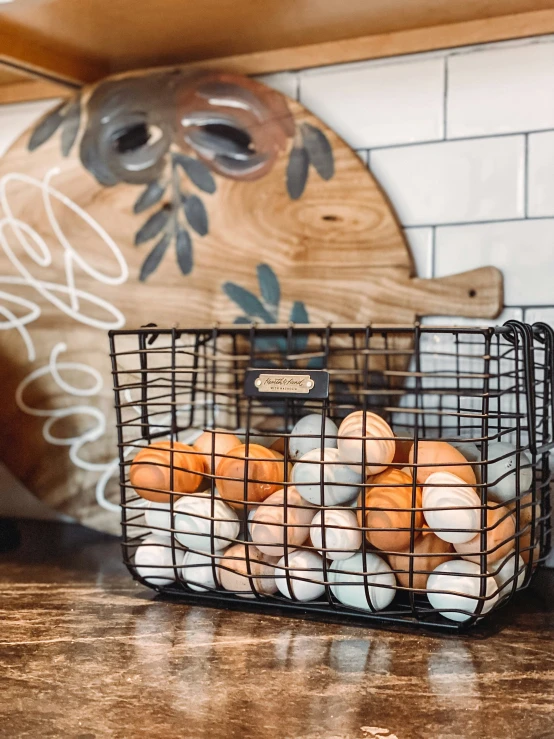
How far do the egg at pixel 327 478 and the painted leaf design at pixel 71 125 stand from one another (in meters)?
0.63

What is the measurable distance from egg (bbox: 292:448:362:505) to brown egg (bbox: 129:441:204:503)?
0.11 metres

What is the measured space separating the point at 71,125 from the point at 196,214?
0.77 ft

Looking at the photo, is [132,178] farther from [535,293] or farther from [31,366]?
[535,293]

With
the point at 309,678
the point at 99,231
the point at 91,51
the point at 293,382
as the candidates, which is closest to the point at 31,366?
the point at 99,231

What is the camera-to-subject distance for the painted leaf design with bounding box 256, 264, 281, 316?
977 millimetres

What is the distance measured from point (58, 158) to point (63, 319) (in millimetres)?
228

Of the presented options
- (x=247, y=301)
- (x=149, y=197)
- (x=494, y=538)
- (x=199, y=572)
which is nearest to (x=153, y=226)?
(x=149, y=197)

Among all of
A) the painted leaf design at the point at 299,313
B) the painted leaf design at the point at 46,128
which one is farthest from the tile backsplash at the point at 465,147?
the painted leaf design at the point at 46,128

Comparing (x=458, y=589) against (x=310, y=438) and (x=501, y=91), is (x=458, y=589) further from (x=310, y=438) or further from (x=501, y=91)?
(x=501, y=91)

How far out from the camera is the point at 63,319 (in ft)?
3.52

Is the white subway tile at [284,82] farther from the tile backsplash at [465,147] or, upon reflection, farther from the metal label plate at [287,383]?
the metal label plate at [287,383]

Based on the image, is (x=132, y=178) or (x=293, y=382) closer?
(x=293, y=382)

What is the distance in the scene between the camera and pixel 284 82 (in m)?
1.00

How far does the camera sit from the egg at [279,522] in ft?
2.29
